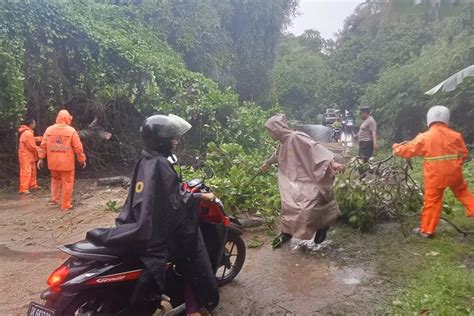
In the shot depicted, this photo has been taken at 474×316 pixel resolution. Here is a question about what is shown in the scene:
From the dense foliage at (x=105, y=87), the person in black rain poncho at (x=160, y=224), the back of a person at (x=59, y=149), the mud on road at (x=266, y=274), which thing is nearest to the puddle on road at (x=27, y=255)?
the mud on road at (x=266, y=274)

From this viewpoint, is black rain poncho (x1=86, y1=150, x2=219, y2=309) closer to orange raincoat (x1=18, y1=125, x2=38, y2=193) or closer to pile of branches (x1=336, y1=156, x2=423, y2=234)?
pile of branches (x1=336, y1=156, x2=423, y2=234)

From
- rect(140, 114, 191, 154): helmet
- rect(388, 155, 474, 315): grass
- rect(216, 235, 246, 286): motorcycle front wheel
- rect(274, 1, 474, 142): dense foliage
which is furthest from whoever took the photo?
rect(274, 1, 474, 142): dense foliage

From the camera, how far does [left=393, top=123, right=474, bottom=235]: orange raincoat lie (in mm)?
5082

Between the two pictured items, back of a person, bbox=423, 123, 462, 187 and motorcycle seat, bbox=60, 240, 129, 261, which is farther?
back of a person, bbox=423, 123, 462, 187

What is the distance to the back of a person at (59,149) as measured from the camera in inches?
285

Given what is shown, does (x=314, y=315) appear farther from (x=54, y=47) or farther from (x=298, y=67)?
(x=298, y=67)

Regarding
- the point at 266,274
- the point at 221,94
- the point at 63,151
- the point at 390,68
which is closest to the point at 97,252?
the point at 266,274

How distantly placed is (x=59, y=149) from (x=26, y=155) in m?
2.17

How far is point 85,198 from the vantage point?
809 centimetres

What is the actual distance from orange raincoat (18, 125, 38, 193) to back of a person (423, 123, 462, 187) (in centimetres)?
755

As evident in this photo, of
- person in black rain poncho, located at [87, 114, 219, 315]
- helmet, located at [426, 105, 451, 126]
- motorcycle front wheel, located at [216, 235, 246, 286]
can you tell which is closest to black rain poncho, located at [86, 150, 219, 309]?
person in black rain poncho, located at [87, 114, 219, 315]

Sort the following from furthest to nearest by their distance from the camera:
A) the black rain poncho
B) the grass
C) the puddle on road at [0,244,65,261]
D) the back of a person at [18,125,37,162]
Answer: the back of a person at [18,125,37,162]
the puddle on road at [0,244,65,261]
the grass
the black rain poncho

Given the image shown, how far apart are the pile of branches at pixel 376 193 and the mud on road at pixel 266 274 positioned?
0.36 metres

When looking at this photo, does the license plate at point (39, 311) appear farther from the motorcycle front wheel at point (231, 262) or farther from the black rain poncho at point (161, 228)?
the motorcycle front wheel at point (231, 262)
